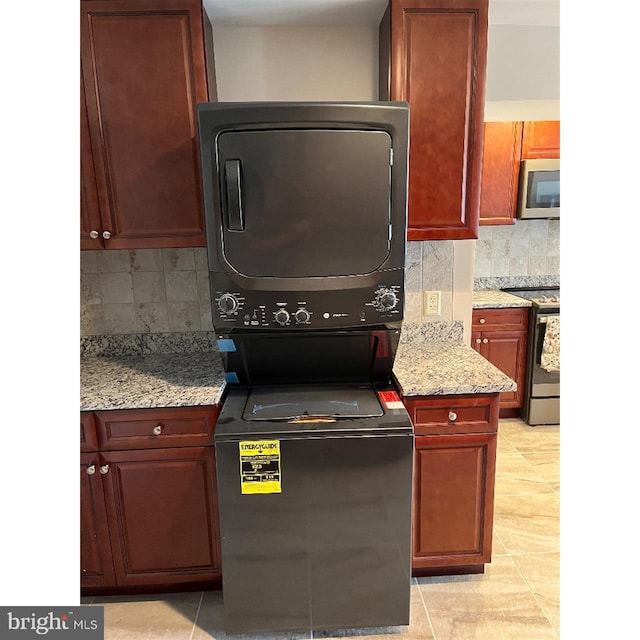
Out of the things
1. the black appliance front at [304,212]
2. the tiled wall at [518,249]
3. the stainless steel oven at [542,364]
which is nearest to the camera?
the black appliance front at [304,212]

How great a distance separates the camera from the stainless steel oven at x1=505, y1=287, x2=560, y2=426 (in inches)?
118

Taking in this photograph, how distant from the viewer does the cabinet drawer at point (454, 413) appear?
163cm

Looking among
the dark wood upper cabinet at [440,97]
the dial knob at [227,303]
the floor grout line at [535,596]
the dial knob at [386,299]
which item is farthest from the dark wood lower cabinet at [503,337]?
the dial knob at [227,303]

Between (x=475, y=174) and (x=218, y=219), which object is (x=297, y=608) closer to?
(x=218, y=219)

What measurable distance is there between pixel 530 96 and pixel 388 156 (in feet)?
4.09

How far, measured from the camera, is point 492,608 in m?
1.70

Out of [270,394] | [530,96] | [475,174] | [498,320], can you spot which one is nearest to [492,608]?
[270,394]

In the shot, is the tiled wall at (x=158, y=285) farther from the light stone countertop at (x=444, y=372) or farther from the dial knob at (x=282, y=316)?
the dial knob at (x=282, y=316)

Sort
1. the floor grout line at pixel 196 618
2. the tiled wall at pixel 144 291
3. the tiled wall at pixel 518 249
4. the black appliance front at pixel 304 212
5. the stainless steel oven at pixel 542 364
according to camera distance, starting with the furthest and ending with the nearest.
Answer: the tiled wall at pixel 518 249 < the stainless steel oven at pixel 542 364 < the tiled wall at pixel 144 291 < the floor grout line at pixel 196 618 < the black appliance front at pixel 304 212

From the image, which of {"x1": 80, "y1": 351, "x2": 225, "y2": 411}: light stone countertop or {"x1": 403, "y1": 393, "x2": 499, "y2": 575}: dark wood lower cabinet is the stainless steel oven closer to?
{"x1": 403, "y1": 393, "x2": 499, "y2": 575}: dark wood lower cabinet

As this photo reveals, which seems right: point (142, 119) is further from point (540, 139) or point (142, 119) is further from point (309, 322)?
point (540, 139)

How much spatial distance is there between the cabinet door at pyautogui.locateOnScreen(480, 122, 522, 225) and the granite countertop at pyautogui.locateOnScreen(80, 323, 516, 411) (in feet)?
4.85

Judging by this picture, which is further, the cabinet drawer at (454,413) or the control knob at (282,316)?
the cabinet drawer at (454,413)

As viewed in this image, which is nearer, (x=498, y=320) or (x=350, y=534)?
(x=350, y=534)
